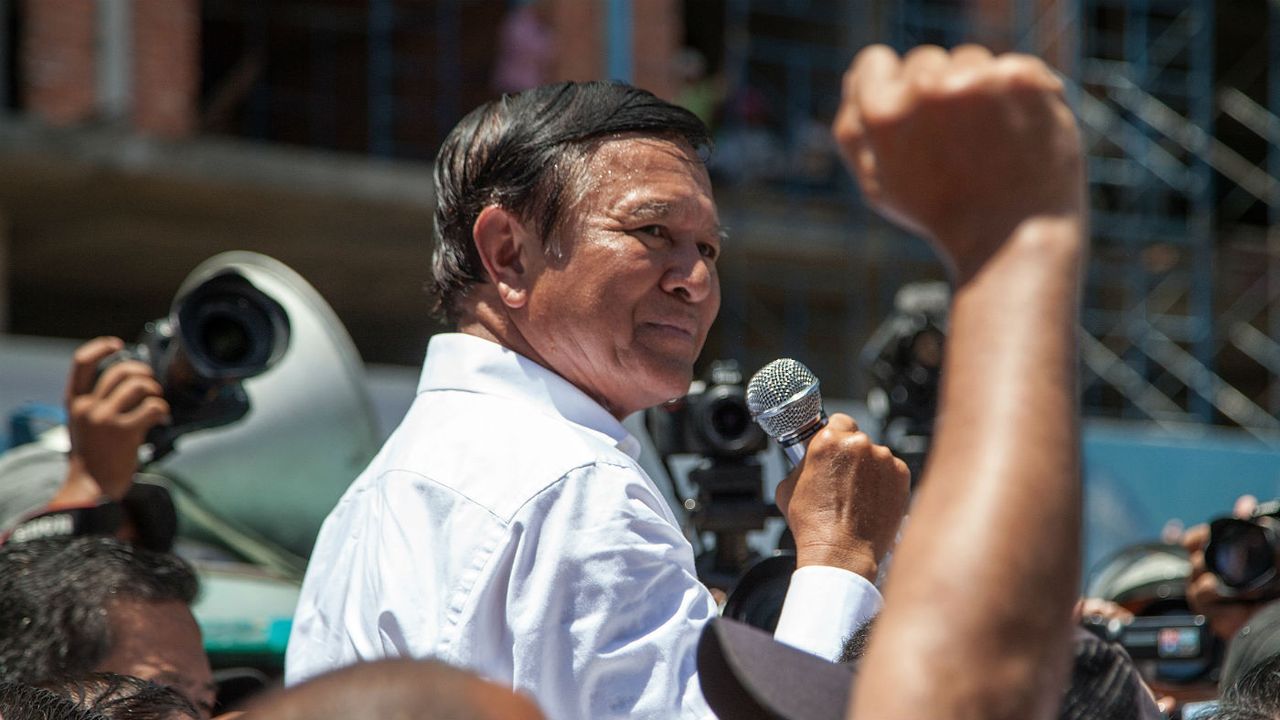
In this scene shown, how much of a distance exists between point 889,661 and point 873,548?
0.73 metres

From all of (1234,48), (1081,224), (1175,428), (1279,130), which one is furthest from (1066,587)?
(1234,48)

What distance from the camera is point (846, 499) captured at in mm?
1562

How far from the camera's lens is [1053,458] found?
84 cm

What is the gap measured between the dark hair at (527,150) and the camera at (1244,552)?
1225 millimetres

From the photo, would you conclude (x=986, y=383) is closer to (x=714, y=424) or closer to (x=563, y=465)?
(x=563, y=465)

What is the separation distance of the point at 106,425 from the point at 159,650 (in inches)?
18.9

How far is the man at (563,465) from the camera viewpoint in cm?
145

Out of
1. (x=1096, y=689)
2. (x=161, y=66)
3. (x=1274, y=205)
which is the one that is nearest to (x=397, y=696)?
(x=1096, y=689)

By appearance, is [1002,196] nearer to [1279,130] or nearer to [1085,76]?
[1085,76]

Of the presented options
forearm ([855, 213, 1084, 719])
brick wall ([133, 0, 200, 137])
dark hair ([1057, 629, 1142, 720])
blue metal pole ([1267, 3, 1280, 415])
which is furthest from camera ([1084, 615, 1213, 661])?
Answer: blue metal pole ([1267, 3, 1280, 415])

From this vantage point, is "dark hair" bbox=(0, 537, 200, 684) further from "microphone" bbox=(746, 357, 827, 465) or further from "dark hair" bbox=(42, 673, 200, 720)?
"microphone" bbox=(746, 357, 827, 465)

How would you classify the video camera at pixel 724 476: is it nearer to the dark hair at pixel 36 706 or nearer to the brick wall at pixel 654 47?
the dark hair at pixel 36 706

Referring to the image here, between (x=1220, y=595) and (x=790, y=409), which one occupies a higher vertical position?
(x=790, y=409)

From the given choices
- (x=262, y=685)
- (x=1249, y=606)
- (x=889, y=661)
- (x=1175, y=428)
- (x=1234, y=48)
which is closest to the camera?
(x=889, y=661)
